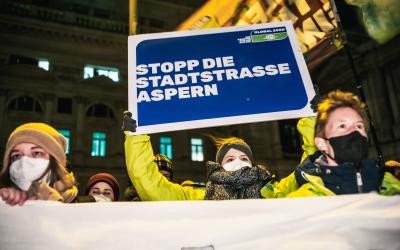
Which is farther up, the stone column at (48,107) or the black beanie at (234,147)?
the stone column at (48,107)

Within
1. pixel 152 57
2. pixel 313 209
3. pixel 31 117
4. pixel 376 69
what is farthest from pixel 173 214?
pixel 376 69

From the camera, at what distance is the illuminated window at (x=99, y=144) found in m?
21.5

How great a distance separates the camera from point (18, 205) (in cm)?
175

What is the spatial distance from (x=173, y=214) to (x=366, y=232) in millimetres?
1001

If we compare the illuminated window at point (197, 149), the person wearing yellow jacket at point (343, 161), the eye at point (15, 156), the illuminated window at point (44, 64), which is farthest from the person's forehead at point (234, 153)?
the illuminated window at point (197, 149)

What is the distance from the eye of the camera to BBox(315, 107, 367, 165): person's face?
1966 millimetres

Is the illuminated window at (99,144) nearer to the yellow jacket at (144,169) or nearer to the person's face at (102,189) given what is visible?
the person's face at (102,189)

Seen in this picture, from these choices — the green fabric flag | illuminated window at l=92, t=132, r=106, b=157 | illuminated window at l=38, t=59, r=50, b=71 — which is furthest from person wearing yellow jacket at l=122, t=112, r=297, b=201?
illuminated window at l=38, t=59, r=50, b=71

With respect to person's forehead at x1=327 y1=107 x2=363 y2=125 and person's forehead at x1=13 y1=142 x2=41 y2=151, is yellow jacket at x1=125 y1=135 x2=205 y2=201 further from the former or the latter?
person's forehead at x1=327 y1=107 x2=363 y2=125

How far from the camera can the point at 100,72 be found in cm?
2227

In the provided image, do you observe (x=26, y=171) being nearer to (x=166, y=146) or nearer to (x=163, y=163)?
(x=163, y=163)

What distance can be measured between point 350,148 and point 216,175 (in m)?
0.95

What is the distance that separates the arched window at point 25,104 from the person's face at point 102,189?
18796mm

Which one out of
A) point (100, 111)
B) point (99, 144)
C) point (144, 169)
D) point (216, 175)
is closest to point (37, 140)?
point (144, 169)
